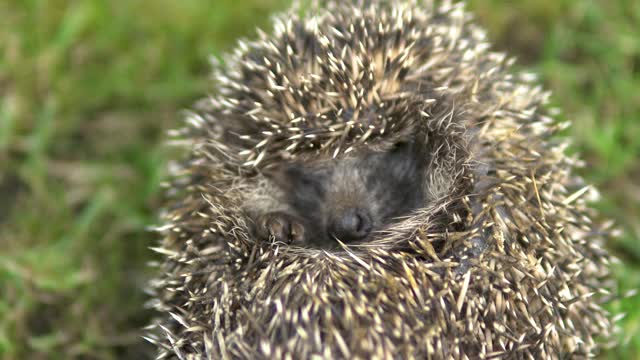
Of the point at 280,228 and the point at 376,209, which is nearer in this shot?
the point at 280,228

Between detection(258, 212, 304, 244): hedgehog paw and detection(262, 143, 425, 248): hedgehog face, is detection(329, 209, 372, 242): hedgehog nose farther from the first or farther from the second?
detection(258, 212, 304, 244): hedgehog paw

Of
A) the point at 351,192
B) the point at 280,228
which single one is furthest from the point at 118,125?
the point at 280,228

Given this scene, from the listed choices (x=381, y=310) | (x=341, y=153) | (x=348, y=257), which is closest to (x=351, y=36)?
(x=341, y=153)

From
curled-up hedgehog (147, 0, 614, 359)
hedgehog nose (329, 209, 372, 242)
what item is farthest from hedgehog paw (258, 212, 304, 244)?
hedgehog nose (329, 209, 372, 242)

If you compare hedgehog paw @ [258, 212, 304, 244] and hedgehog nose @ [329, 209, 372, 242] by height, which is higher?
hedgehog paw @ [258, 212, 304, 244]

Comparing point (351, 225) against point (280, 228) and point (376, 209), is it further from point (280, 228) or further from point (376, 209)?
point (280, 228)

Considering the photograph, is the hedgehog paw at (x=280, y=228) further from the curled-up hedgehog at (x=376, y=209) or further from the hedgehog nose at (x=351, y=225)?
the hedgehog nose at (x=351, y=225)
